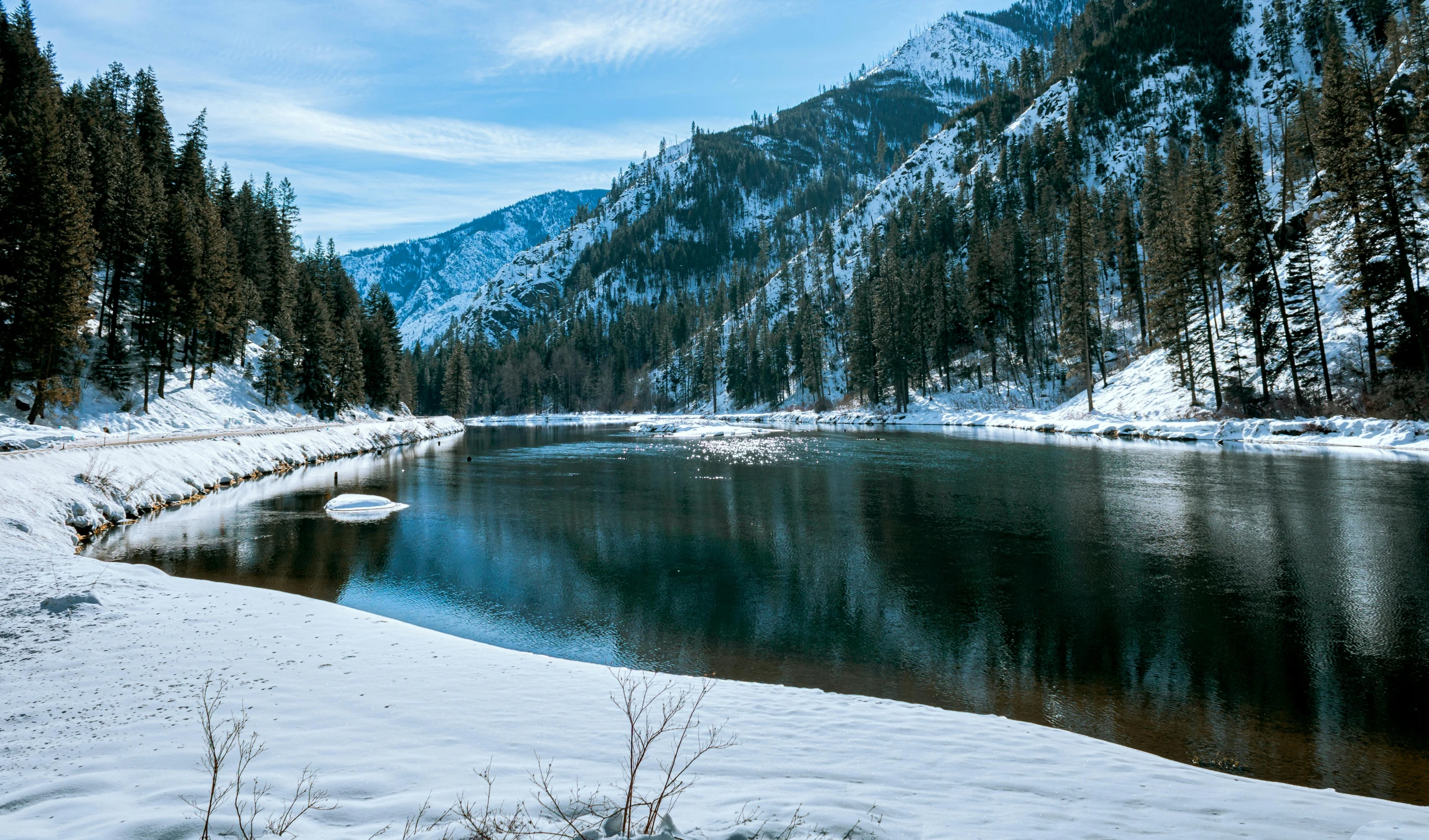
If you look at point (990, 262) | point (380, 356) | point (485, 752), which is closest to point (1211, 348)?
point (990, 262)

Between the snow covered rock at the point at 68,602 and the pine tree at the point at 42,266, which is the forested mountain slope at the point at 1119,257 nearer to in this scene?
the snow covered rock at the point at 68,602

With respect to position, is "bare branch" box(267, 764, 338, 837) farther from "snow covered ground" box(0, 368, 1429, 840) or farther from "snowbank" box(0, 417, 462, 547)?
"snowbank" box(0, 417, 462, 547)

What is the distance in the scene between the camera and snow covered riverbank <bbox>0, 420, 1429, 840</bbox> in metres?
4.48

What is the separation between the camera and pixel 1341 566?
13.4 metres

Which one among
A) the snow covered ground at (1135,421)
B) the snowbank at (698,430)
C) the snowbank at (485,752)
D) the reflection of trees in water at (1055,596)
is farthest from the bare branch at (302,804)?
the snowbank at (698,430)

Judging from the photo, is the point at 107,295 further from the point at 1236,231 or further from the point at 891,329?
the point at 1236,231

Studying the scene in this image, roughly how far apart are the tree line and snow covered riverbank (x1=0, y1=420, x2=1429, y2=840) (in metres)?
35.5

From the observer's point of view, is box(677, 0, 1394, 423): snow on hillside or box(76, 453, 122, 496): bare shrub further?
box(677, 0, 1394, 423): snow on hillside

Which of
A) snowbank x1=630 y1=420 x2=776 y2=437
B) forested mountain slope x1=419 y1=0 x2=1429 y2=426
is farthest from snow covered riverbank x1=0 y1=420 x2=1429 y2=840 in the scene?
snowbank x1=630 y1=420 x2=776 y2=437

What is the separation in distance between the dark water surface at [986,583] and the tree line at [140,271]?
1814cm

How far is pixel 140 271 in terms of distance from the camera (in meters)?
46.6

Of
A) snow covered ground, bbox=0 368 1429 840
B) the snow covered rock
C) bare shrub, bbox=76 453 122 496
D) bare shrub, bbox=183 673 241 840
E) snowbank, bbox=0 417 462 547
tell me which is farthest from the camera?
bare shrub, bbox=76 453 122 496

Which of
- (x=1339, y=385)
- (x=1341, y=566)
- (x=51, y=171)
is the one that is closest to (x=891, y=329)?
(x=1339, y=385)

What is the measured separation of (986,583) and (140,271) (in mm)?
60928
